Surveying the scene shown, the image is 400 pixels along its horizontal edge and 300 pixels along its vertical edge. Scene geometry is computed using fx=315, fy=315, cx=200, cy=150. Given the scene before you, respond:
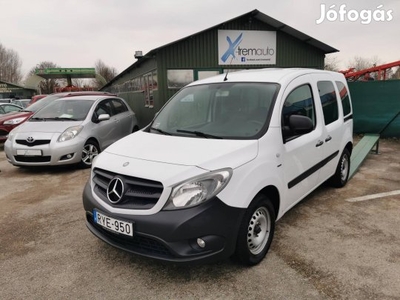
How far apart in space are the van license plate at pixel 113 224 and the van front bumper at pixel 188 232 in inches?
1.6

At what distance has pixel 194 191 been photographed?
94.3 inches

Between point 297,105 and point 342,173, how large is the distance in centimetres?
201

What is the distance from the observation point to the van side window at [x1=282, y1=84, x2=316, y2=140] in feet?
10.4

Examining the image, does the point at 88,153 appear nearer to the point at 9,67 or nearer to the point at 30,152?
the point at 30,152

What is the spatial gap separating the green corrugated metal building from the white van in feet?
26.7

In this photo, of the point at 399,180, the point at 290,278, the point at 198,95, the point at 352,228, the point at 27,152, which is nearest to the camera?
the point at 290,278

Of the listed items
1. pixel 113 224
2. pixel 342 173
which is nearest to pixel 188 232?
pixel 113 224

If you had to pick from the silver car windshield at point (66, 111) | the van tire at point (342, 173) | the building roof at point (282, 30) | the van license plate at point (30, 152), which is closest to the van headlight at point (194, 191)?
the van tire at point (342, 173)

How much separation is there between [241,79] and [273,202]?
1.45 meters

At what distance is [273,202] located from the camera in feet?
10.1

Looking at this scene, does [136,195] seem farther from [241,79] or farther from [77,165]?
[77,165]

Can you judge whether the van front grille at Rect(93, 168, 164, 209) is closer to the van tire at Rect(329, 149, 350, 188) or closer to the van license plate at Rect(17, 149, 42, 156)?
the van tire at Rect(329, 149, 350, 188)

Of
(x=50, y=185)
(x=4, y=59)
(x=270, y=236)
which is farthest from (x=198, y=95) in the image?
(x=4, y=59)

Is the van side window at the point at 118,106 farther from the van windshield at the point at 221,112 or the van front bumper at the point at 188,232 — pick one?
the van front bumper at the point at 188,232
